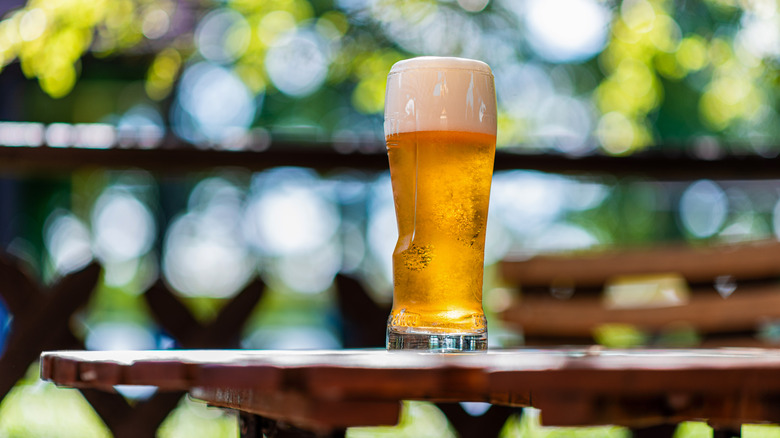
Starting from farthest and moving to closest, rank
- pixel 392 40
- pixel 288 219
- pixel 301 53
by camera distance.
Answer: pixel 288 219 < pixel 301 53 < pixel 392 40

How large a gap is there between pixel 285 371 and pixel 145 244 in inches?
609

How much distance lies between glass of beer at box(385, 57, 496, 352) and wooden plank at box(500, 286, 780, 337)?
55.3 inches

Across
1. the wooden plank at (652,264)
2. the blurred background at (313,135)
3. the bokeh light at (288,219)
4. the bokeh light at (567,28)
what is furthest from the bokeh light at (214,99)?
the wooden plank at (652,264)

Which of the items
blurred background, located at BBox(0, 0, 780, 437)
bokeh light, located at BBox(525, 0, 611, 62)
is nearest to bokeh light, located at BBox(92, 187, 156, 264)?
blurred background, located at BBox(0, 0, 780, 437)

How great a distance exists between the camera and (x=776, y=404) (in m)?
0.67

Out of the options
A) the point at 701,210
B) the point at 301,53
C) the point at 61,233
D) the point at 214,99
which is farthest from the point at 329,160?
the point at 61,233

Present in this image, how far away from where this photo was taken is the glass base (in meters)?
1.03

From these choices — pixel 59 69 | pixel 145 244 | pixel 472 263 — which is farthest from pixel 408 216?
pixel 145 244

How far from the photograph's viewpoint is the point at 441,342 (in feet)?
3.37

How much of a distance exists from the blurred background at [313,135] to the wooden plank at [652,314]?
0.16 meters

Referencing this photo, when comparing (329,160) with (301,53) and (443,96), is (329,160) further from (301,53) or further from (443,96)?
(301,53)

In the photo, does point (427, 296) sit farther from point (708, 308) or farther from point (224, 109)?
point (224, 109)

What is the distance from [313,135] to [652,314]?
211 cm

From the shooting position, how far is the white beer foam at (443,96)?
1.06m
